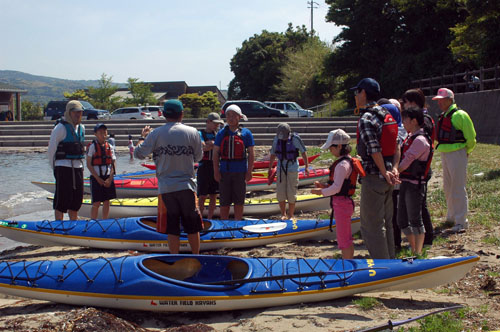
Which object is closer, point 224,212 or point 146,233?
point 146,233

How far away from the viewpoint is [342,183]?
450 centimetres

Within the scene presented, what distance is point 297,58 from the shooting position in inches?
1708

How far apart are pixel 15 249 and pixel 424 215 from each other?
5626mm

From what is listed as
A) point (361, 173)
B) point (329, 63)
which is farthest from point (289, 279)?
point (329, 63)

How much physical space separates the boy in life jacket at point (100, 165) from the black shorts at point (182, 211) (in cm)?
262

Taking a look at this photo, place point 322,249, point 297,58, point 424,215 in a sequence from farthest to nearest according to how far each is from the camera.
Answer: point 297,58
point 322,249
point 424,215

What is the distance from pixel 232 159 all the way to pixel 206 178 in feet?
3.36

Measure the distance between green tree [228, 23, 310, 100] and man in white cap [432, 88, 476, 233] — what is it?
140 ft

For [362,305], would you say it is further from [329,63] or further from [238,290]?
[329,63]

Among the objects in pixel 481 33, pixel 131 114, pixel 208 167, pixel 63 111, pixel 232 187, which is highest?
pixel 481 33

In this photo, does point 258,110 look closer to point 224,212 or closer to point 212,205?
point 212,205

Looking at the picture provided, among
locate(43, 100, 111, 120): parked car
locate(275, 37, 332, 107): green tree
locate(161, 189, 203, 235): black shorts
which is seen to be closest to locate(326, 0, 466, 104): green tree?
locate(275, 37, 332, 107): green tree

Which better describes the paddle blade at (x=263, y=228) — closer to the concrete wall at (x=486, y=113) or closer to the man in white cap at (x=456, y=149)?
the man in white cap at (x=456, y=149)

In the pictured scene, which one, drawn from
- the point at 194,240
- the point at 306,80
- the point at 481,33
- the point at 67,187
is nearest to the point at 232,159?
the point at 194,240
